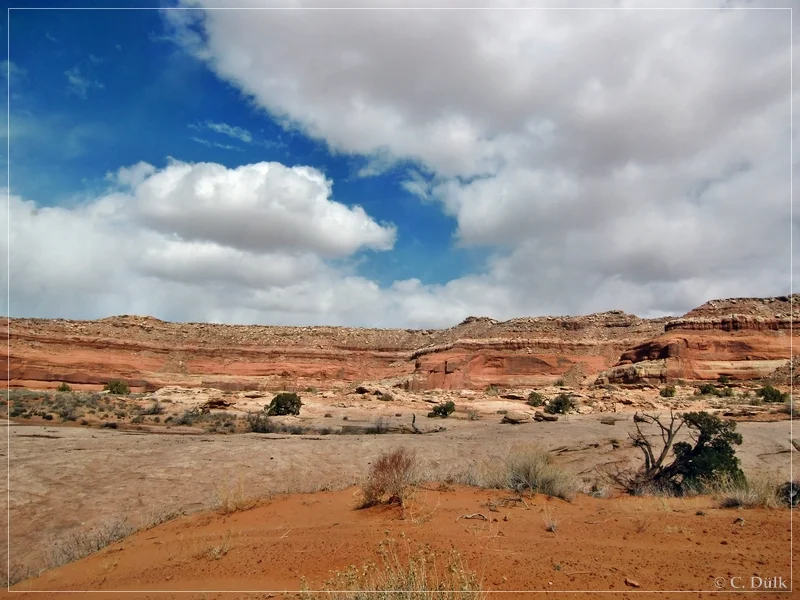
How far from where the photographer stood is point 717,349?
39.6m

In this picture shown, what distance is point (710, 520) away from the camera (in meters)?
6.96

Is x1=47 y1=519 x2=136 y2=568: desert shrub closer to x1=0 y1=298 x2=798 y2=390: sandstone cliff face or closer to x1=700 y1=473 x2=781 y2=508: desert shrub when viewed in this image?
x1=700 y1=473 x2=781 y2=508: desert shrub

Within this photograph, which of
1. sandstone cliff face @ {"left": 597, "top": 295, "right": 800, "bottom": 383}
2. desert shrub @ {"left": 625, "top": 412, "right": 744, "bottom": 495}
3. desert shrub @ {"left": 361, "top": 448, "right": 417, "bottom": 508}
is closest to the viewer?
desert shrub @ {"left": 361, "top": 448, "right": 417, "bottom": 508}

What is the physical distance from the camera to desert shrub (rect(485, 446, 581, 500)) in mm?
9008

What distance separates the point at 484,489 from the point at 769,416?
15.1 metres

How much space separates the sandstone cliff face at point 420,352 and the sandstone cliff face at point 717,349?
8cm

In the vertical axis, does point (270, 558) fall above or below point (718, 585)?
below

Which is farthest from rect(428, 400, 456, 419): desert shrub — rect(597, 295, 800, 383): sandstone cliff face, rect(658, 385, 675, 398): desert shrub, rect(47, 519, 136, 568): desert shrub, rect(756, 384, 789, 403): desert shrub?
rect(47, 519, 136, 568): desert shrub

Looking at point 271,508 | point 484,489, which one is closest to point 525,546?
point 484,489

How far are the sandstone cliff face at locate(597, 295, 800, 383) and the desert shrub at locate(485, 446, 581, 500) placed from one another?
3067 cm

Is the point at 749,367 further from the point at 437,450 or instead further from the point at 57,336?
the point at 57,336

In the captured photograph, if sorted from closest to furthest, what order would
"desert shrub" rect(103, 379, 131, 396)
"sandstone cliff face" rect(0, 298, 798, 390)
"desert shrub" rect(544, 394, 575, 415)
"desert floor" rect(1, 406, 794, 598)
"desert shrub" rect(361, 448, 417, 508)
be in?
1. "desert floor" rect(1, 406, 794, 598)
2. "desert shrub" rect(361, 448, 417, 508)
3. "desert shrub" rect(544, 394, 575, 415)
4. "sandstone cliff face" rect(0, 298, 798, 390)
5. "desert shrub" rect(103, 379, 131, 396)

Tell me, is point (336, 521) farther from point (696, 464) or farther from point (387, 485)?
point (696, 464)

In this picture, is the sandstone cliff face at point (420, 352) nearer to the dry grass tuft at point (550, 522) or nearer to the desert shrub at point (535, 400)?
the desert shrub at point (535, 400)
